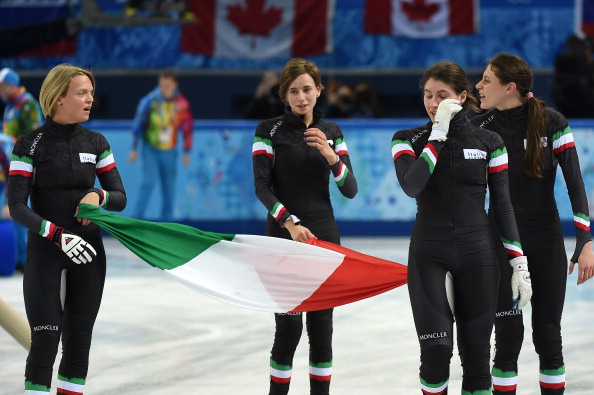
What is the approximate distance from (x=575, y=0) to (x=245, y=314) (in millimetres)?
11697

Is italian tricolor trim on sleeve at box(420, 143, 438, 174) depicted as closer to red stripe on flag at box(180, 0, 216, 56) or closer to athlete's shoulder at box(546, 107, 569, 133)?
athlete's shoulder at box(546, 107, 569, 133)

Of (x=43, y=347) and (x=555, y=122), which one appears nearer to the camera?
(x=43, y=347)

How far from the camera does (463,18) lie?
18.8 metres

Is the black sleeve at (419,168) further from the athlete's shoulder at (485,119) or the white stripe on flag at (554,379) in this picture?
the white stripe on flag at (554,379)

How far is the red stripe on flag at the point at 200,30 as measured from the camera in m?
19.1

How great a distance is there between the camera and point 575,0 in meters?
19.1

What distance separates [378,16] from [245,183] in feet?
18.9

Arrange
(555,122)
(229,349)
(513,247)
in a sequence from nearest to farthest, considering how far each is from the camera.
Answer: (513,247)
(555,122)
(229,349)

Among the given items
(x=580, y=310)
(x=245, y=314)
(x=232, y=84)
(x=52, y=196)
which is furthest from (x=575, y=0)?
(x=52, y=196)

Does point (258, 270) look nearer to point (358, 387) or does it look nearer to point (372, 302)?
point (358, 387)

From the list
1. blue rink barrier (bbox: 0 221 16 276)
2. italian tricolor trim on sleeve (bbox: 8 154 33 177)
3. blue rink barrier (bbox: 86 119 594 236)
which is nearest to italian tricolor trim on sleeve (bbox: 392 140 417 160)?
italian tricolor trim on sleeve (bbox: 8 154 33 177)

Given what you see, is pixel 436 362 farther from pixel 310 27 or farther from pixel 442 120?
pixel 310 27

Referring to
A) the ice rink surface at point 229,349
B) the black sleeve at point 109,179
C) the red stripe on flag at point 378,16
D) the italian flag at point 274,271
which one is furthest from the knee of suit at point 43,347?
the red stripe on flag at point 378,16

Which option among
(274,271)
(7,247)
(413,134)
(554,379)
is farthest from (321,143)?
(7,247)
